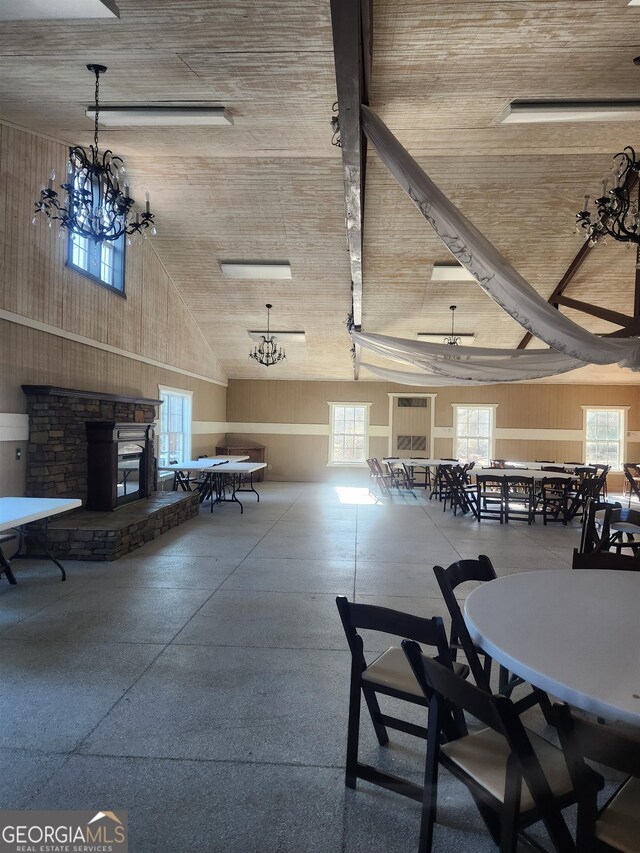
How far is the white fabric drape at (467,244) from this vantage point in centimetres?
330

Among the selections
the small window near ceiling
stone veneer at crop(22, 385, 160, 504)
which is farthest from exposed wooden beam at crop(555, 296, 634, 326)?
stone veneer at crop(22, 385, 160, 504)

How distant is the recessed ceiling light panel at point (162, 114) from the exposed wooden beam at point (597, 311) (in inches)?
236

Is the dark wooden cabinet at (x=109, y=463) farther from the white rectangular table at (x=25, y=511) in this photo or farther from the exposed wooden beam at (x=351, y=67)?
the exposed wooden beam at (x=351, y=67)

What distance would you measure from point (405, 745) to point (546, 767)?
848mm

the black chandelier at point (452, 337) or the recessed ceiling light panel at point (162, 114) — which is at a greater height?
the recessed ceiling light panel at point (162, 114)

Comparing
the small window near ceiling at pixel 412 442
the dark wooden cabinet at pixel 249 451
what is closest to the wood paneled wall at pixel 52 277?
the dark wooden cabinet at pixel 249 451

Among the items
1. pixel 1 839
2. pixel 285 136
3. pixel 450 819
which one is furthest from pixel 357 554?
pixel 285 136

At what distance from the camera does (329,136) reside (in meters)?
5.21

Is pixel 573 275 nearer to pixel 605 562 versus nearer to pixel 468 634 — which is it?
pixel 605 562

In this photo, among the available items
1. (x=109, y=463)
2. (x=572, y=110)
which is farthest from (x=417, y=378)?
(x=109, y=463)

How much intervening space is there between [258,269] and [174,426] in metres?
3.43

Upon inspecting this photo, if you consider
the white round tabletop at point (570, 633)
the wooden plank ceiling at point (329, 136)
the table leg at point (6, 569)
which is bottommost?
the table leg at point (6, 569)

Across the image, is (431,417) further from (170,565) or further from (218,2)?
(218,2)
